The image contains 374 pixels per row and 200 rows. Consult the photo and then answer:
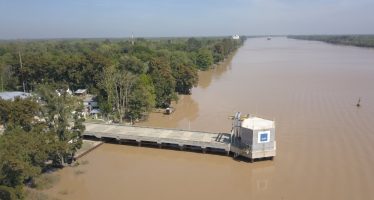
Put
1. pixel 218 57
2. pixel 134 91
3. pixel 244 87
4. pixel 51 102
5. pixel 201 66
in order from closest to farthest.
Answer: pixel 51 102 < pixel 134 91 < pixel 244 87 < pixel 201 66 < pixel 218 57

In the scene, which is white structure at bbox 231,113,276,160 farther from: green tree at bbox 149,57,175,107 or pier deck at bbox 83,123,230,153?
green tree at bbox 149,57,175,107

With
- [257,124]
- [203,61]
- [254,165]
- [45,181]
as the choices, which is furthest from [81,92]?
[203,61]

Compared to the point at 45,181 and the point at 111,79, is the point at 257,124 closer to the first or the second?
the point at 45,181

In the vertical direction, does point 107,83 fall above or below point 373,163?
above

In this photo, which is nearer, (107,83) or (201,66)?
(107,83)

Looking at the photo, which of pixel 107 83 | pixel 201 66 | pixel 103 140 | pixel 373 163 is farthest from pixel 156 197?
pixel 201 66

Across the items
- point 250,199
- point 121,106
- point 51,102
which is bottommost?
point 250,199

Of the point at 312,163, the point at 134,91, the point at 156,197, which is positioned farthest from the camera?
the point at 134,91

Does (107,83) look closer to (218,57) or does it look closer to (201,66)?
(201,66)
